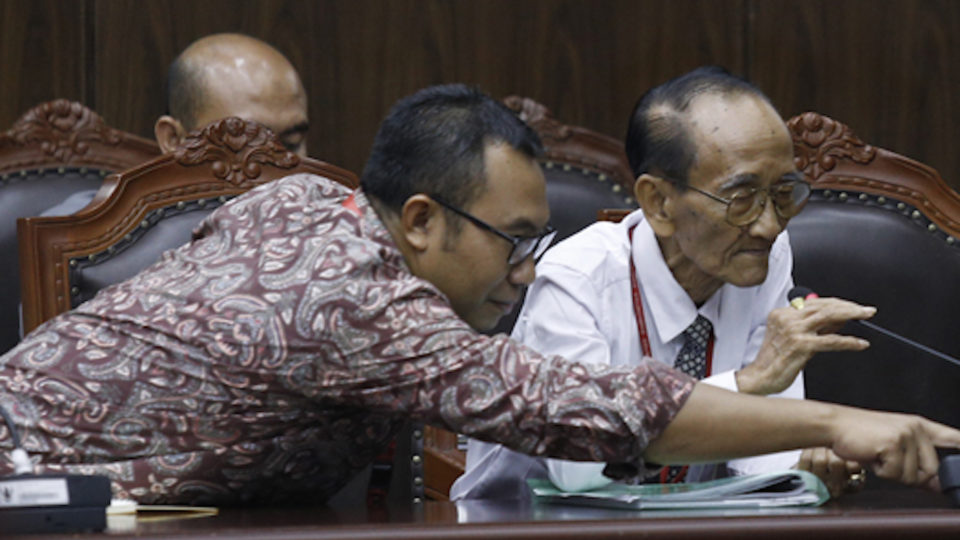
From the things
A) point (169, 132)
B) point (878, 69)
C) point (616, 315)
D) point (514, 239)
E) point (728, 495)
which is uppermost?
point (878, 69)

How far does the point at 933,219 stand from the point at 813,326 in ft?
2.22

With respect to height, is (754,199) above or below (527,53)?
below

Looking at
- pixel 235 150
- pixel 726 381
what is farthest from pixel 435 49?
pixel 726 381

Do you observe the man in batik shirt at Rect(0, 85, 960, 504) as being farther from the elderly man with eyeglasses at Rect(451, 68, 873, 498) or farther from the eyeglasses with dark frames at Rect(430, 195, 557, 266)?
the elderly man with eyeglasses at Rect(451, 68, 873, 498)

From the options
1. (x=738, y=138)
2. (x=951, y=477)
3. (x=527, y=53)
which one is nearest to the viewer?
(x=951, y=477)

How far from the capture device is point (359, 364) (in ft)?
4.08

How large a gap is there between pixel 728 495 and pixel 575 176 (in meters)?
1.31

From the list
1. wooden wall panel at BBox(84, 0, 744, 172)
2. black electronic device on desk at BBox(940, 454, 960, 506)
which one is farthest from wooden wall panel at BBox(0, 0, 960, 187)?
black electronic device on desk at BBox(940, 454, 960, 506)

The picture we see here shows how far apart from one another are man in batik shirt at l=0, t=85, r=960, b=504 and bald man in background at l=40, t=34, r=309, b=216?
3.87ft

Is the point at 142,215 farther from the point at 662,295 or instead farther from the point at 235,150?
the point at 662,295

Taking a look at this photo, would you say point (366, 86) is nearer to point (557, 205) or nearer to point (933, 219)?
point (557, 205)

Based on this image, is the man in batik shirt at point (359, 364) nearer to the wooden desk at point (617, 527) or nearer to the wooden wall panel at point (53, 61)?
the wooden desk at point (617, 527)

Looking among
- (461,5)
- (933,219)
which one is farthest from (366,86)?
(933,219)

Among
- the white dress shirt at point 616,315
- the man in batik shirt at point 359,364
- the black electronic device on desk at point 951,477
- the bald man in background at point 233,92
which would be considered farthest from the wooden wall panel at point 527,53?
the black electronic device on desk at point 951,477
